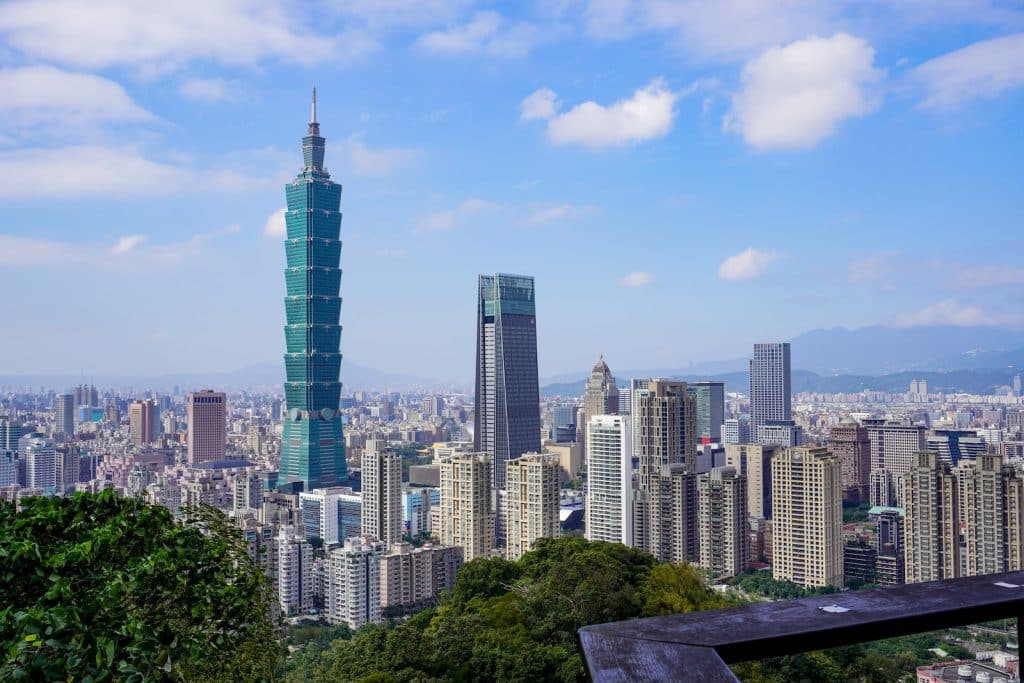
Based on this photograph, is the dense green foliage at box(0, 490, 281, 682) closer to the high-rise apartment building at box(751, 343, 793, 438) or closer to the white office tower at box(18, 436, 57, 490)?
the white office tower at box(18, 436, 57, 490)

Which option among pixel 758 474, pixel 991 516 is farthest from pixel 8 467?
pixel 991 516

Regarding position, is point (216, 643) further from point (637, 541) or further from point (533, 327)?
point (533, 327)

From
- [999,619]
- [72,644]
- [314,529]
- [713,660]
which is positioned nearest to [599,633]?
[713,660]

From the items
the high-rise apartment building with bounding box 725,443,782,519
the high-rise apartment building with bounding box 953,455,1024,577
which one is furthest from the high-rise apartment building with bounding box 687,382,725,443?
the high-rise apartment building with bounding box 953,455,1024,577

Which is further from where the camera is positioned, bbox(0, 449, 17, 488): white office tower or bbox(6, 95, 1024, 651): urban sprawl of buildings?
bbox(0, 449, 17, 488): white office tower

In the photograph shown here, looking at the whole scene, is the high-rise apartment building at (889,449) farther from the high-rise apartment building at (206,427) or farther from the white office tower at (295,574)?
the high-rise apartment building at (206,427)

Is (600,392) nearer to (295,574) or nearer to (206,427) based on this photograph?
(206,427)
